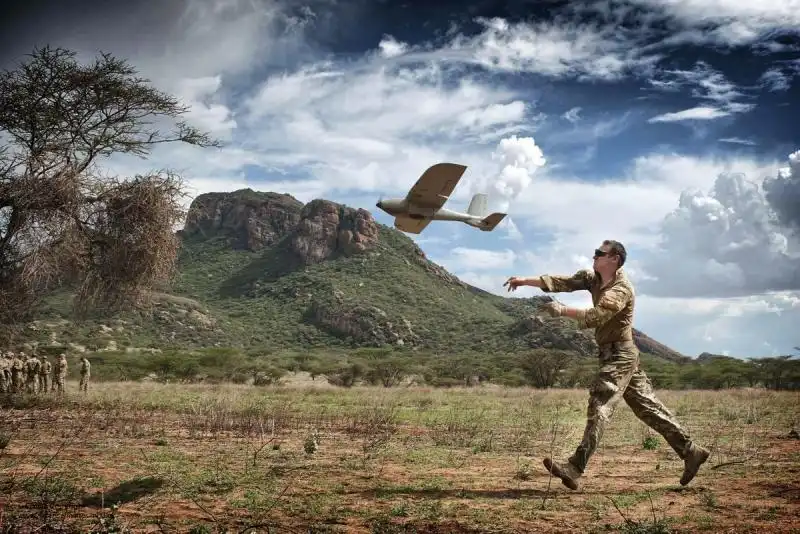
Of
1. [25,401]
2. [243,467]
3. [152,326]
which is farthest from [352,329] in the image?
[243,467]

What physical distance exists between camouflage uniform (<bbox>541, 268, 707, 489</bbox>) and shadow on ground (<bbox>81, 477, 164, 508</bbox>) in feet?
11.4

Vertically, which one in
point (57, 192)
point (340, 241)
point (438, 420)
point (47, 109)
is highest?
point (340, 241)

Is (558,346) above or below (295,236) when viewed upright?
below

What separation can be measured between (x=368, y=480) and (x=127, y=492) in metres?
2.18

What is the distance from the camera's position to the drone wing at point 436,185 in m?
15.7

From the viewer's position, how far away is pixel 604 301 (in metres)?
5.95

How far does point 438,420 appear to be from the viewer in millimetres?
14578

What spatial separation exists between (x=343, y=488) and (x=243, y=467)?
5.43 ft

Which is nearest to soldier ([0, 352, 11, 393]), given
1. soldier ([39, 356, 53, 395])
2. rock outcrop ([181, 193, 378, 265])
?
soldier ([39, 356, 53, 395])

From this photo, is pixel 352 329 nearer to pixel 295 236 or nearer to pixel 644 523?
pixel 295 236

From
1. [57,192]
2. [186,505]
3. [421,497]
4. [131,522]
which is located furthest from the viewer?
[57,192]

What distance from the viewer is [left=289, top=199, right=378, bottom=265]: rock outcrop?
86562mm

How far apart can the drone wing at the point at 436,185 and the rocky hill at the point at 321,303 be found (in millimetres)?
36490

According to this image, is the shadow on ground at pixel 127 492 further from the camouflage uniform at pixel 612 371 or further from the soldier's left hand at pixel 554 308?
the soldier's left hand at pixel 554 308
